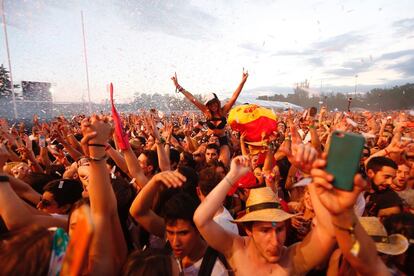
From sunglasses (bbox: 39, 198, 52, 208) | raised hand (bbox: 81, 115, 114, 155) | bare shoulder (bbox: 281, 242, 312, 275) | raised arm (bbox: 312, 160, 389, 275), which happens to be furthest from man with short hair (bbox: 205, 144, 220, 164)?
raised arm (bbox: 312, 160, 389, 275)

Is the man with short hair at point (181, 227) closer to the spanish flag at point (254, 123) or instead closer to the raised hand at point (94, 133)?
the raised hand at point (94, 133)

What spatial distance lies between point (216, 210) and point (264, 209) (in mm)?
412

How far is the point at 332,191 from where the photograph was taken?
1.40 metres

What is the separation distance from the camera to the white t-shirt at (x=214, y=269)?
2.18 m

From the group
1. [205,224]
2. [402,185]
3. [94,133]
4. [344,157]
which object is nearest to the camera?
[344,157]

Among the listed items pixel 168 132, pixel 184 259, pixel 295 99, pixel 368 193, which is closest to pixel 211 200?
pixel 184 259

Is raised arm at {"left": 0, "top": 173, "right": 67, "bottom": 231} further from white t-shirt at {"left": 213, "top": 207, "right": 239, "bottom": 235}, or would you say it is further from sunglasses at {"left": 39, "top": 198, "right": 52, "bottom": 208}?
white t-shirt at {"left": 213, "top": 207, "right": 239, "bottom": 235}

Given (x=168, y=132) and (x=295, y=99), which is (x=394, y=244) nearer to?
(x=168, y=132)

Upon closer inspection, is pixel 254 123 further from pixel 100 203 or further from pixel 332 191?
pixel 332 191

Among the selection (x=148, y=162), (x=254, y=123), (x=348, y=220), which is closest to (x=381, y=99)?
(x=254, y=123)

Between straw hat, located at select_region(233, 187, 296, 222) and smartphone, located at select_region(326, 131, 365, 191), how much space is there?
0.90 m

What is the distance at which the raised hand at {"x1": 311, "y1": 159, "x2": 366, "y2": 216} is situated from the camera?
4.23 ft

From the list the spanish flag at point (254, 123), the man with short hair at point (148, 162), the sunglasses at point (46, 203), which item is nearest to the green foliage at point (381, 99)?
the spanish flag at point (254, 123)

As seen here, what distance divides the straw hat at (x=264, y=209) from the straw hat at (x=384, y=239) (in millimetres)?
571
